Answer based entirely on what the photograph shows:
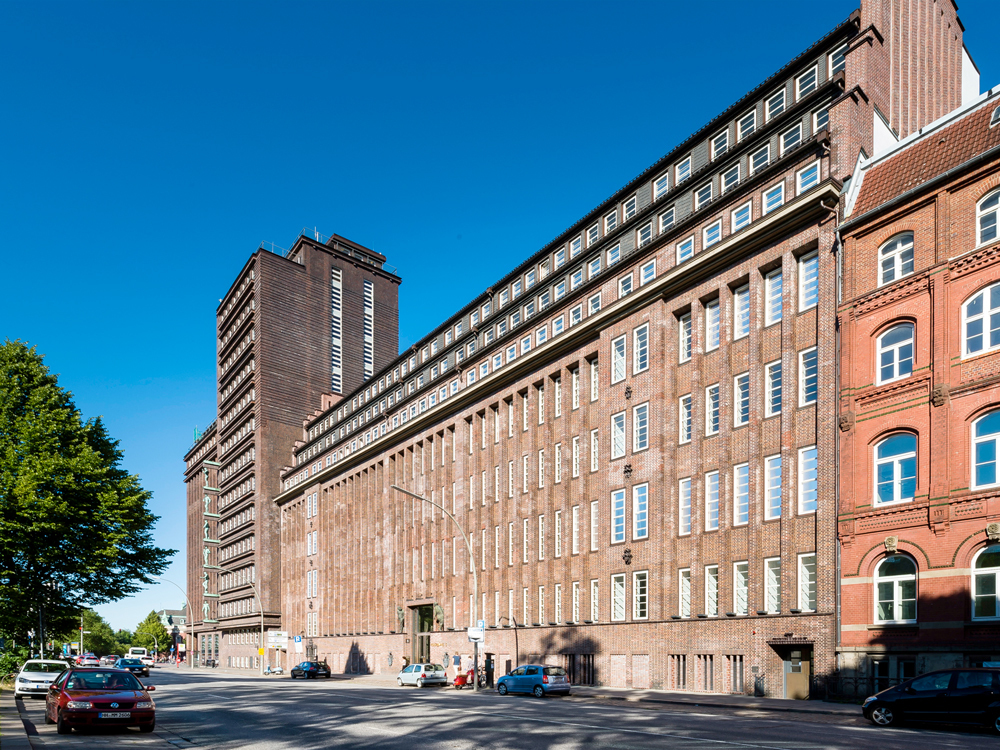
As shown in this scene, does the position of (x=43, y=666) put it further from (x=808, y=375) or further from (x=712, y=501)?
(x=808, y=375)

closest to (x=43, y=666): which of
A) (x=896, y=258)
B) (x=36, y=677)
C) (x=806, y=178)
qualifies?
(x=36, y=677)

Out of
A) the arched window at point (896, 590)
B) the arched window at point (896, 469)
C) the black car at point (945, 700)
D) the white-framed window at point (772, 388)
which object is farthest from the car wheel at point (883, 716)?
the white-framed window at point (772, 388)

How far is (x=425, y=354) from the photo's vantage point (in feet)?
222

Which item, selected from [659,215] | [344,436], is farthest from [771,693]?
[344,436]

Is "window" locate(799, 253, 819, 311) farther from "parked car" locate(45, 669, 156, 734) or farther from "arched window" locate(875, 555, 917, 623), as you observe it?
"parked car" locate(45, 669, 156, 734)

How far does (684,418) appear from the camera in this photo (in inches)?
1518

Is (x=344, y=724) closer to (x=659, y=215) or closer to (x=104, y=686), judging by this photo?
(x=104, y=686)

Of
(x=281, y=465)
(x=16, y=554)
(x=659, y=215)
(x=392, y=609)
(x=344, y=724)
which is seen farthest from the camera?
(x=281, y=465)

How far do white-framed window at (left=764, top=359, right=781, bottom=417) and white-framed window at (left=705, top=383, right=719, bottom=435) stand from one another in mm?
2943

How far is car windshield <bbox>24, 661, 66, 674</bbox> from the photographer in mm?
31812

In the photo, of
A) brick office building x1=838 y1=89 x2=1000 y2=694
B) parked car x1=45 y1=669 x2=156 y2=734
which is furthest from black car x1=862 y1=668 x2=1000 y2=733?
parked car x1=45 y1=669 x2=156 y2=734

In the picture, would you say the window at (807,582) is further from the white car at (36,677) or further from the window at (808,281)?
the white car at (36,677)

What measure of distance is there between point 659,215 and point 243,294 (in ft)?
242

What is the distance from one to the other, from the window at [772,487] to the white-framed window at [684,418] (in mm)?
5094
